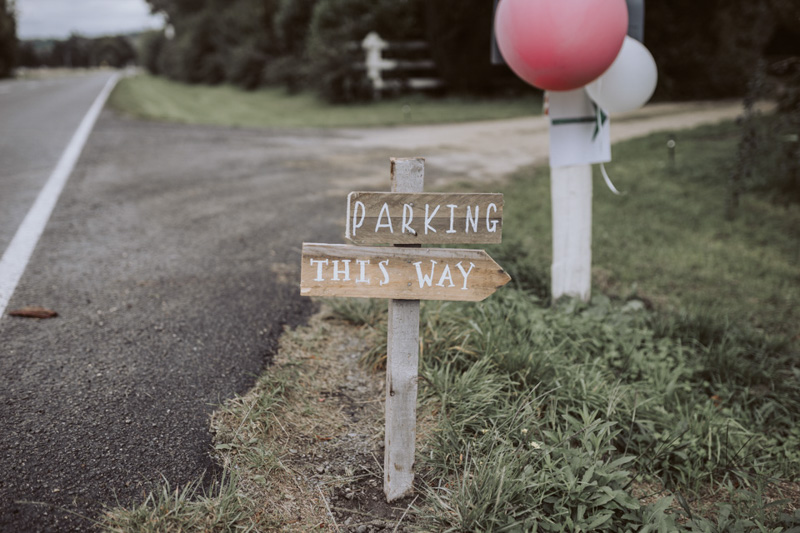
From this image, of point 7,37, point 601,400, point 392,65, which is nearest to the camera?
point 601,400

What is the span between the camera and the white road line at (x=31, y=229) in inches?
142

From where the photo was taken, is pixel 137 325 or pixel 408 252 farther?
pixel 137 325

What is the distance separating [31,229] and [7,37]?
1342 inches

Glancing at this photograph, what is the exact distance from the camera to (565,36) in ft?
9.75

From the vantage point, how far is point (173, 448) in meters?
2.37

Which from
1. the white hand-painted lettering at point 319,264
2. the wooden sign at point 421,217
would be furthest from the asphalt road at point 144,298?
the wooden sign at point 421,217

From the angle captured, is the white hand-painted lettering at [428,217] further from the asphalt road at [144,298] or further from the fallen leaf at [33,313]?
the fallen leaf at [33,313]

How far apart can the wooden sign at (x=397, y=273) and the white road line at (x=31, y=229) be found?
7.17 ft

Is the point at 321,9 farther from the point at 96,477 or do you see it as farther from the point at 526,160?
the point at 96,477

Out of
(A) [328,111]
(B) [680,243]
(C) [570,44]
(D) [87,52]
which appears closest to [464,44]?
(A) [328,111]

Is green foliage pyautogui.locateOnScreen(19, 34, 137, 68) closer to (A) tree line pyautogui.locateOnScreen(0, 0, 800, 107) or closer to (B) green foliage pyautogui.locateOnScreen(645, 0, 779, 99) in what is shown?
(A) tree line pyautogui.locateOnScreen(0, 0, 800, 107)

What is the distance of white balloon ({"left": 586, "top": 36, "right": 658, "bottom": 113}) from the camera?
11.1 feet

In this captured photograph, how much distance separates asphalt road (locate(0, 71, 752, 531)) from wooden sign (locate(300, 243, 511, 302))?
91 cm

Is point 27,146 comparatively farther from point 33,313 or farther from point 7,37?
point 7,37
